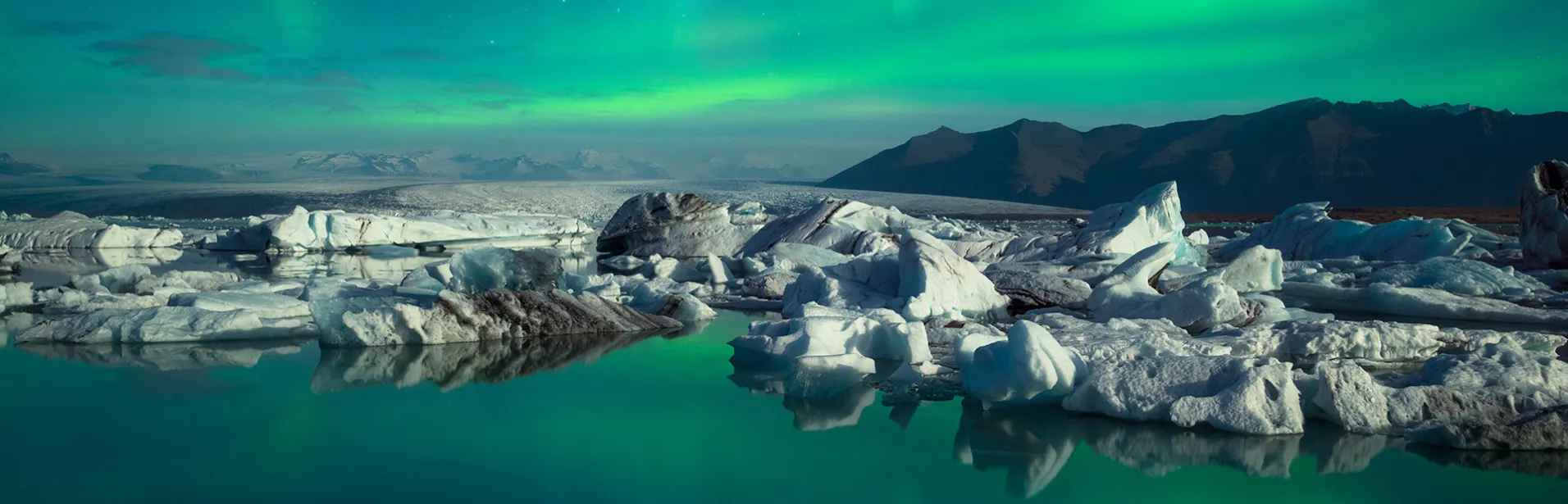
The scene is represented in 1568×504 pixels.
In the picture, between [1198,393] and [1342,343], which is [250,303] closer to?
[1198,393]

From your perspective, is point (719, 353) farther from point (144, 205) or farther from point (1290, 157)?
point (1290, 157)

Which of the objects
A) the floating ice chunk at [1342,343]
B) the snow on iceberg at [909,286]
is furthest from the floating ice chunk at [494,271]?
the floating ice chunk at [1342,343]

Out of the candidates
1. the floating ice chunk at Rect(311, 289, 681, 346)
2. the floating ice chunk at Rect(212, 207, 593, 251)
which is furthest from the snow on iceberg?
the floating ice chunk at Rect(212, 207, 593, 251)

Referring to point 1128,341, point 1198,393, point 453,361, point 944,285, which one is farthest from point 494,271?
point 1198,393

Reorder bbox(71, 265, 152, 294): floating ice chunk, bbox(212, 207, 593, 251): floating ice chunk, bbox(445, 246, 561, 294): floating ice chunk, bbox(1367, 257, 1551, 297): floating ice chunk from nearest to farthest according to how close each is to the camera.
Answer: bbox(445, 246, 561, 294): floating ice chunk
bbox(71, 265, 152, 294): floating ice chunk
bbox(1367, 257, 1551, 297): floating ice chunk
bbox(212, 207, 593, 251): floating ice chunk

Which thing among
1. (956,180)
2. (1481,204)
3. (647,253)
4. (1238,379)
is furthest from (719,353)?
(956,180)

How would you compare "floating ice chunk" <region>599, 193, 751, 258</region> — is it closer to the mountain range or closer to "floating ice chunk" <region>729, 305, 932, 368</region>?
"floating ice chunk" <region>729, 305, 932, 368</region>
